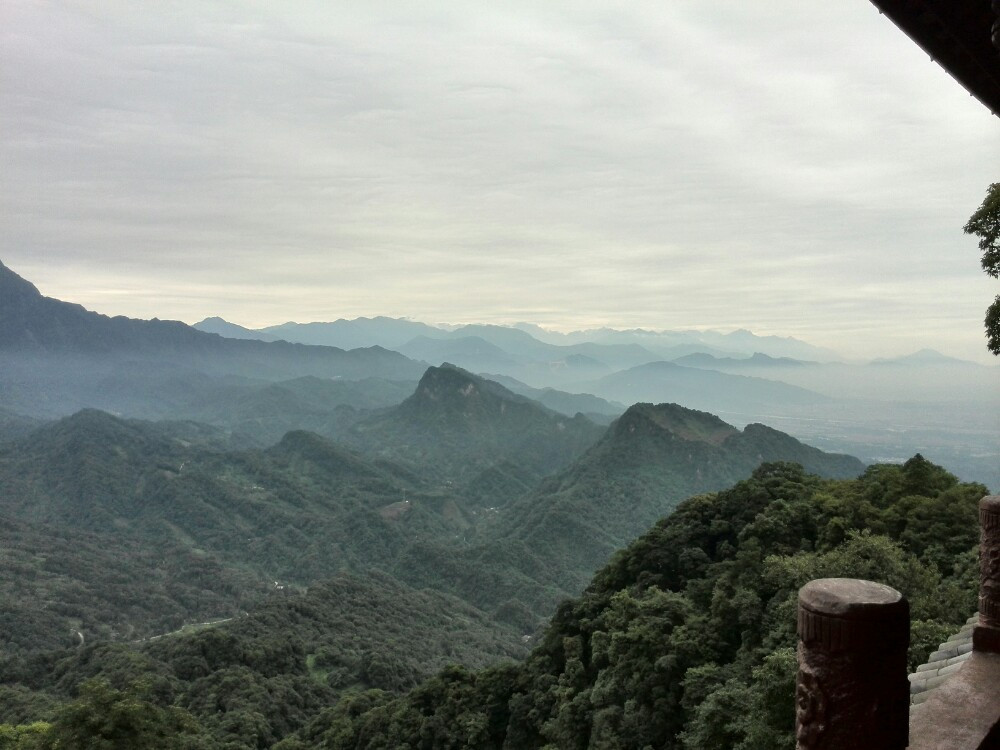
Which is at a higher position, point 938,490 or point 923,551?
point 938,490

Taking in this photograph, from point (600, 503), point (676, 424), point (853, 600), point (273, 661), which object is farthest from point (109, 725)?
point (676, 424)

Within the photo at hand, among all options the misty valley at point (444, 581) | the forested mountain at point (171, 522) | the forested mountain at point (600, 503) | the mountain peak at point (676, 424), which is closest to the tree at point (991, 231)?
the misty valley at point (444, 581)

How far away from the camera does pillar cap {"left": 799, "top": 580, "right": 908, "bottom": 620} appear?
2.66 meters

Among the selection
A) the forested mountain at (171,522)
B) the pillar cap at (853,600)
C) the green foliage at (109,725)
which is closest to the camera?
the pillar cap at (853,600)

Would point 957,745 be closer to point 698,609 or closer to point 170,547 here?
point 698,609

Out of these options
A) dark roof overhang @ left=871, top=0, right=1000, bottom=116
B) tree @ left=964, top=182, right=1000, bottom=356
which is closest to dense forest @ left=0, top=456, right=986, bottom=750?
tree @ left=964, top=182, right=1000, bottom=356

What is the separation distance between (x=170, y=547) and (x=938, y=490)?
13302 centimetres

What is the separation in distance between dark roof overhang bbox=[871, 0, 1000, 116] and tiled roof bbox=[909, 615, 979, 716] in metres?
4.40

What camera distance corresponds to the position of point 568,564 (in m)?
109

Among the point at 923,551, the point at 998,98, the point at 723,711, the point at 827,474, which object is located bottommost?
the point at 827,474

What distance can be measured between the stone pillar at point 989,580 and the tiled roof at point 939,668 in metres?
0.27

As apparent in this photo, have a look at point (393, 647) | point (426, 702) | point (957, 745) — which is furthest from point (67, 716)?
point (393, 647)

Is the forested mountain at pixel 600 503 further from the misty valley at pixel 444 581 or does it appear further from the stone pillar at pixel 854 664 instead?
the stone pillar at pixel 854 664

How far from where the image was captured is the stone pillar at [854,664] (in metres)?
2.70
